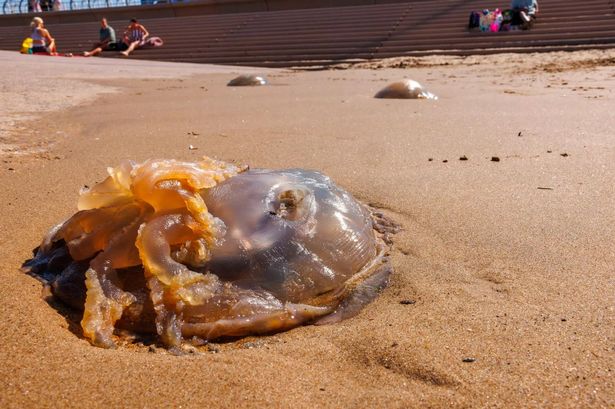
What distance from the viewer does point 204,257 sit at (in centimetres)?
171

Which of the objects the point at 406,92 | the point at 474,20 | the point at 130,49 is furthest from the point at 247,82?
the point at 130,49

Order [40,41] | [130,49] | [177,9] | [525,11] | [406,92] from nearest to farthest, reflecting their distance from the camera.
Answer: [406,92]
[525,11]
[40,41]
[130,49]
[177,9]

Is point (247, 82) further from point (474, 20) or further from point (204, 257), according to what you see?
point (474, 20)

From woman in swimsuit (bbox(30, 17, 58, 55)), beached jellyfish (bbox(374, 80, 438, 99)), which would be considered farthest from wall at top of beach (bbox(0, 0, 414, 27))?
beached jellyfish (bbox(374, 80, 438, 99))

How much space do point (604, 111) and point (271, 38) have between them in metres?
13.8

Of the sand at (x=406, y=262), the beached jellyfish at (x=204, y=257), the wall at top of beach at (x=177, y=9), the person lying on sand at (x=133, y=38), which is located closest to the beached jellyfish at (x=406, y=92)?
the sand at (x=406, y=262)

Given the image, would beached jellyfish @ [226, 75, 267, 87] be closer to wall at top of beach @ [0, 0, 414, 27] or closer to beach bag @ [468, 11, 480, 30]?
beach bag @ [468, 11, 480, 30]

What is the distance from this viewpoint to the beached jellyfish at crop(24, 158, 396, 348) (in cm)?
163

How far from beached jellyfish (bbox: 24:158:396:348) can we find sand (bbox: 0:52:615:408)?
0.24 ft

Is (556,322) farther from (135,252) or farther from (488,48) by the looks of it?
(488,48)

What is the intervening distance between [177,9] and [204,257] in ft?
80.1

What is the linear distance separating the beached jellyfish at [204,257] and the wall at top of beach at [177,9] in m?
18.5

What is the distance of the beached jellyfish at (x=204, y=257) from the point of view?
1.63 meters

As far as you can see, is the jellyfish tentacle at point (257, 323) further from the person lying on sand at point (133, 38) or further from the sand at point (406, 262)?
the person lying on sand at point (133, 38)
